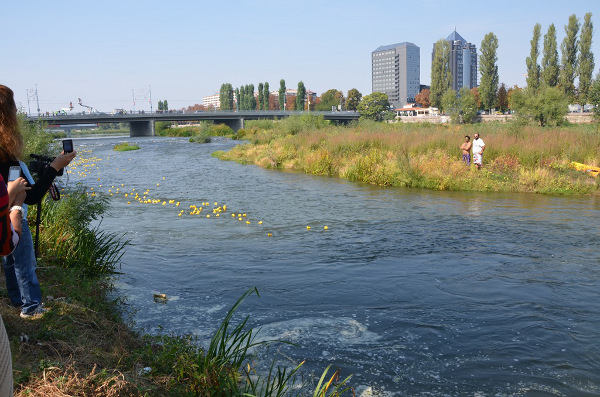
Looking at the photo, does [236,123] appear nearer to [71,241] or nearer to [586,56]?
[586,56]

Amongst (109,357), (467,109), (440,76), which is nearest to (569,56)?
(467,109)

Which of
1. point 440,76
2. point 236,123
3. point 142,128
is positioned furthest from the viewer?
point 236,123

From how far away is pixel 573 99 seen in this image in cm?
6088

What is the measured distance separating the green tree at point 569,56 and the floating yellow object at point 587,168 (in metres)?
50.6

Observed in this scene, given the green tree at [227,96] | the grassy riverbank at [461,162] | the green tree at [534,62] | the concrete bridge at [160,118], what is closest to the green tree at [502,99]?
the concrete bridge at [160,118]

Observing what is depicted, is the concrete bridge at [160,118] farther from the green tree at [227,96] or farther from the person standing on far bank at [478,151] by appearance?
the green tree at [227,96]

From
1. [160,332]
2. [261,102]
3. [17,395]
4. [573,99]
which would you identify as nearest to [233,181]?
[160,332]

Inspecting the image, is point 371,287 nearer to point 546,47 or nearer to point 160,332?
point 160,332

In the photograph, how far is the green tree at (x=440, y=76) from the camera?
8831 centimetres

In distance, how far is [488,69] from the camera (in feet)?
243

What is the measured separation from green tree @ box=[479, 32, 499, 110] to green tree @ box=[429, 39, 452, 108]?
13563 mm

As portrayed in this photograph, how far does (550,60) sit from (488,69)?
12.4m

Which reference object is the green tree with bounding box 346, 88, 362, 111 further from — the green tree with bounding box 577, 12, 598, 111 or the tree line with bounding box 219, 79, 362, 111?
the green tree with bounding box 577, 12, 598, 111

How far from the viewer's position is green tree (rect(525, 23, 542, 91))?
2488 inches
